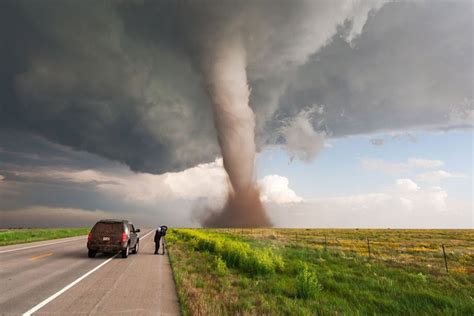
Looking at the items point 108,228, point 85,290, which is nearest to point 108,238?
point 108,228

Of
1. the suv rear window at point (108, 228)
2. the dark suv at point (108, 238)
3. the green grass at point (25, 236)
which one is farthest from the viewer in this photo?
the green grass at point (25, 236)

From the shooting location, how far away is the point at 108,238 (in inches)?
617

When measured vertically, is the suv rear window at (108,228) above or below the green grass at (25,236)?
above

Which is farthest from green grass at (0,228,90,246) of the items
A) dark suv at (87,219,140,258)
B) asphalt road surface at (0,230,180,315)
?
asphalt road surface at (0,230,180,315)

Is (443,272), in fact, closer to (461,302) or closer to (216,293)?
(461,302)

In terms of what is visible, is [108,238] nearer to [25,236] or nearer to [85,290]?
[85,290]

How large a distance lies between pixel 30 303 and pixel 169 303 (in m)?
2.93

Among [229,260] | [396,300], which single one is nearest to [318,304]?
[396,300]

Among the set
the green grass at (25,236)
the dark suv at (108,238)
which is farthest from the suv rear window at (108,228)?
the green grass at (25,236)

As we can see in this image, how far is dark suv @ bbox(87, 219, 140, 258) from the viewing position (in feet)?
51.1

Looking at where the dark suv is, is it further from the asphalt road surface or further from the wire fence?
the wire fence

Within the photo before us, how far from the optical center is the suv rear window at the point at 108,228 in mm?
15857

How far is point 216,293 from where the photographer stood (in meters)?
8.61

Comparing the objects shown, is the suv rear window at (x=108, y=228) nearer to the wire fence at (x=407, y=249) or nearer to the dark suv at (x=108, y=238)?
the dark suv at (x=108, y=238)
